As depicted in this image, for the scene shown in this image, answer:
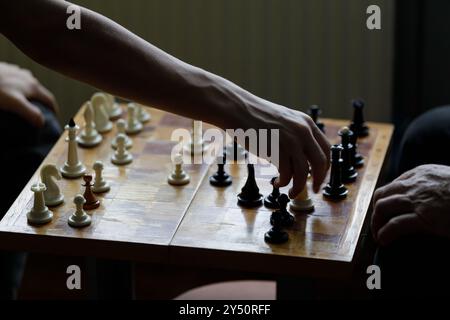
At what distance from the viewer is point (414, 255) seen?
1.89 meters

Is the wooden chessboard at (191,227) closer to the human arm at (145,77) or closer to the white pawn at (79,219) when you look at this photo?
the white pawn at (79,219)

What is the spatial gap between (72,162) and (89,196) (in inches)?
7.4

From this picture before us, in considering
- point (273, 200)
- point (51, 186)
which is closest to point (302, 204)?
point (273, 200)

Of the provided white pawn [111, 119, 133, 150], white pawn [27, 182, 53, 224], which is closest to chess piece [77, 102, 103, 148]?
white pawn [111, 119, 133, 150]

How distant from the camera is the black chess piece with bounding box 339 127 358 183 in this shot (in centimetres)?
208

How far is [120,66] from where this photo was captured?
6.02 feet

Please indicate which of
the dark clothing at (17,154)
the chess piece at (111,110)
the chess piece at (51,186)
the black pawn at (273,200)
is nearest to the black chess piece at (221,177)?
the black pawn at (273,200)

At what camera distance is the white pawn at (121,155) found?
2.18 metres

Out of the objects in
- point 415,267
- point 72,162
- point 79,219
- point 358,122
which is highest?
point 358,122

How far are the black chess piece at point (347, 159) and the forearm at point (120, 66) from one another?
334mm

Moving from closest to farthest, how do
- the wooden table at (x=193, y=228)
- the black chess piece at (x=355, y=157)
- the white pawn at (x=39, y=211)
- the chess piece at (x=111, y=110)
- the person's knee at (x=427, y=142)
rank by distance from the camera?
the wooden table at (x=193, y=228) < the white pawn at (x=39, y=211) < the black chess piece at (x=355, y=157) < the person's knee at (x=427, y=142) < the chess piece at (x=111, y=110)

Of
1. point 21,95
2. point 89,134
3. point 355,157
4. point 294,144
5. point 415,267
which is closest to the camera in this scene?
point 294,144

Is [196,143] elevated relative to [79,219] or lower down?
elevated

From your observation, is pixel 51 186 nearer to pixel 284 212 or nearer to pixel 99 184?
pixel 99 184
